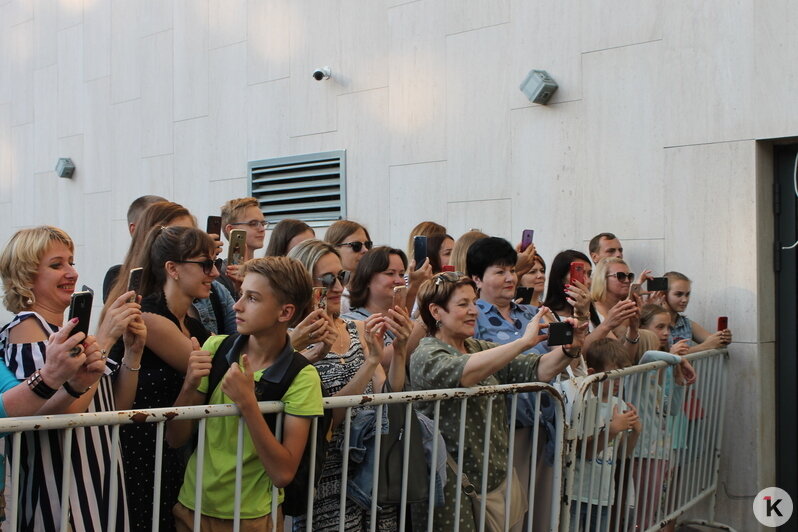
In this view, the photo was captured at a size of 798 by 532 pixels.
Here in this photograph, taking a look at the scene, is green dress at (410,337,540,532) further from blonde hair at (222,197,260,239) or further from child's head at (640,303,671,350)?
child's head at (640,303,671,350)

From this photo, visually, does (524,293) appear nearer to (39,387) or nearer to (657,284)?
(657,284)

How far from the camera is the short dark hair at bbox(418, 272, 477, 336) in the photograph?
12.1 feet

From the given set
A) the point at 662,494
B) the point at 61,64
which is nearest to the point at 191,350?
the point at 662,494

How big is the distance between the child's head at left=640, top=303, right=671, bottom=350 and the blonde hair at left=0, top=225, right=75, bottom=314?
3846 mm

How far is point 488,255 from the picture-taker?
4363 mm

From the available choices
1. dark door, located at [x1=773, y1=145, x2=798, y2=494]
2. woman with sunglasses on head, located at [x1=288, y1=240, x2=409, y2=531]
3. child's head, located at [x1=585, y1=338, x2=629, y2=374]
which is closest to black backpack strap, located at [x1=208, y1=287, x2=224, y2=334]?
woman with sunglasses on head, located at [x1=288, y1=240, x2=409, y2=531]

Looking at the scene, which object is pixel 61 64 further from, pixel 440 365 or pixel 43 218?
pixel 440 365

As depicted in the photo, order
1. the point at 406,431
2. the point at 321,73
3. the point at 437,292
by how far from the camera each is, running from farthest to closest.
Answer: the point at 321,73, the point at 437,292, the point at 406,431

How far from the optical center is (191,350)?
3039 mm

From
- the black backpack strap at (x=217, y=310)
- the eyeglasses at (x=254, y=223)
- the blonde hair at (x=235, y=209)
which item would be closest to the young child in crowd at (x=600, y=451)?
the black backpack strap at (x=217, y=310)

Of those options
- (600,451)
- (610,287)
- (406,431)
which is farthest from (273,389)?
(610,287)

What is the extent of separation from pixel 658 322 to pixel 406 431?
9.54ft

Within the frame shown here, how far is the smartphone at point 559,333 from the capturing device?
11.6 ft

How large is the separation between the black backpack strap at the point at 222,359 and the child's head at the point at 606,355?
2342 millimetres
